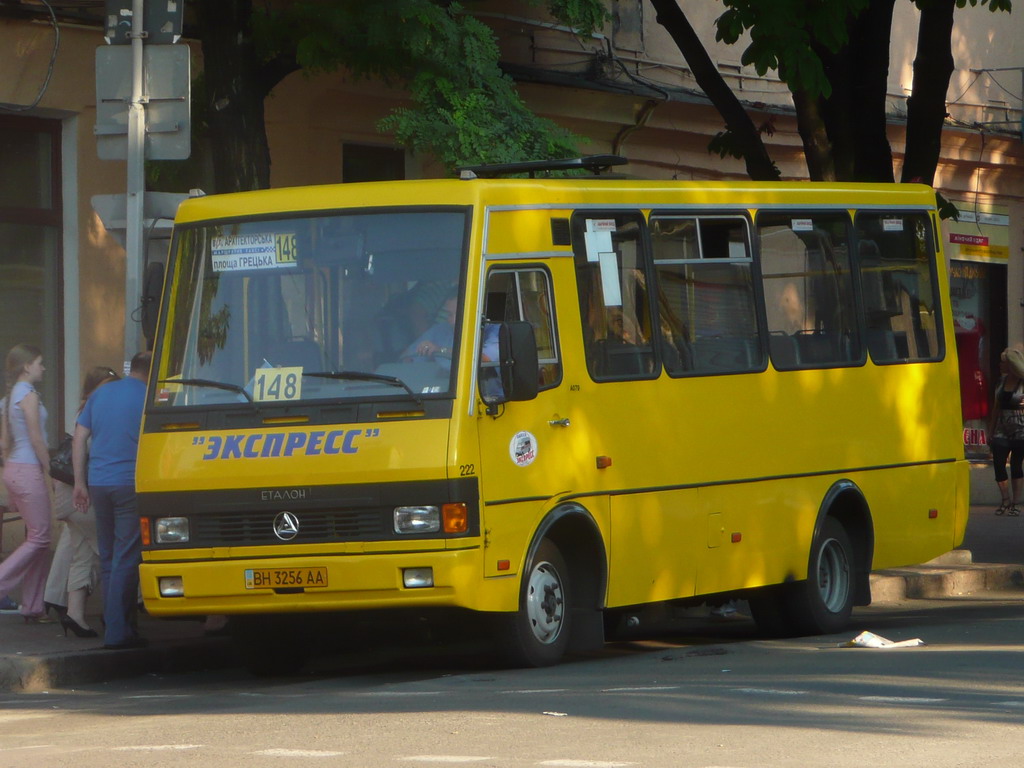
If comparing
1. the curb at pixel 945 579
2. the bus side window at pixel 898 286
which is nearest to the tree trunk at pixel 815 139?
the bus side window at pixel 898 286

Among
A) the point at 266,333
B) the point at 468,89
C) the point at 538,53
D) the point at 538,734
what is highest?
the point at 538,53

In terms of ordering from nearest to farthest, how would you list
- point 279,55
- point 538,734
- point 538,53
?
1. point 538,734
2. point 279,55
3. point 538,53

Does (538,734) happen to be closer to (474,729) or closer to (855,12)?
(474,729)

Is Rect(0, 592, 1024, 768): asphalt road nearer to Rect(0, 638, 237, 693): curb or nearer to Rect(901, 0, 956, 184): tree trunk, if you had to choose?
Rect(0, 638, 237, 693): curb

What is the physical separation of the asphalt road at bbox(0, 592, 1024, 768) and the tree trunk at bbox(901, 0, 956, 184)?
6247mm

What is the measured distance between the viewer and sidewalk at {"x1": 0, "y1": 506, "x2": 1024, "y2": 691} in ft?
34.3

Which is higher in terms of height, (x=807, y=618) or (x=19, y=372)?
(x=19, y=372)

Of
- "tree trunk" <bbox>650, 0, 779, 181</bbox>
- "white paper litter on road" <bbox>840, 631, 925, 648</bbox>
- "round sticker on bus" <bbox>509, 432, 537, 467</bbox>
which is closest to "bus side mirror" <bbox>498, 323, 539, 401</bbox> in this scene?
"round sticker on bus" <bbox>509, 432, 537, 467</bbox>

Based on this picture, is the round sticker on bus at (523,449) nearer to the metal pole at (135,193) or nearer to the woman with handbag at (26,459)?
the metal pole at (135,193)

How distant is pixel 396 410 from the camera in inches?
369

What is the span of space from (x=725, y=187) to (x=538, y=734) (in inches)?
205

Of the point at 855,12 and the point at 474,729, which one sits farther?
the point at 855,12

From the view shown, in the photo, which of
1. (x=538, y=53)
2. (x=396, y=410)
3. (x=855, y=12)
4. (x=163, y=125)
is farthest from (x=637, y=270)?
(x=538, y=53)

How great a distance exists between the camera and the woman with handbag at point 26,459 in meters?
12.0
